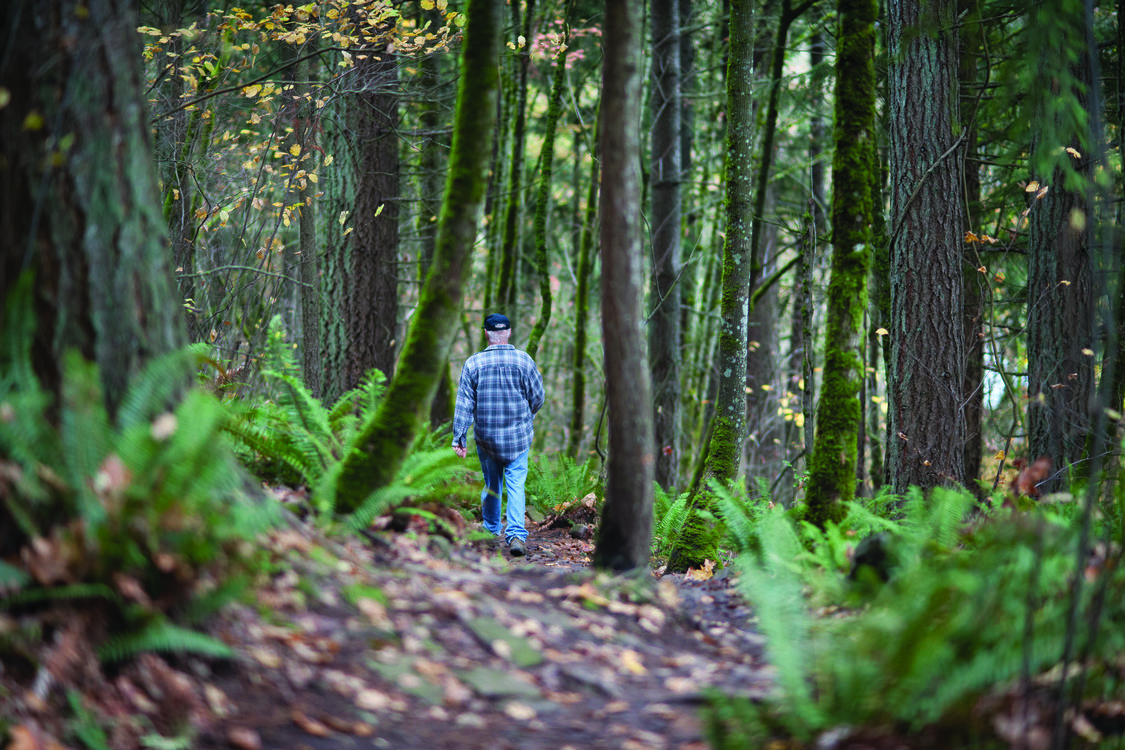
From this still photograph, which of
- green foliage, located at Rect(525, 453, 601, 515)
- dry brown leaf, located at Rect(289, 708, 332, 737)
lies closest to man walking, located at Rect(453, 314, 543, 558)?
green foliage, located at Rect(525, 453, 601, 515)

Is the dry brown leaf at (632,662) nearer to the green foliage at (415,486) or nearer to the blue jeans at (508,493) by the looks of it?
the green foliage at (415,486)

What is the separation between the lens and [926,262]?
7.35 m

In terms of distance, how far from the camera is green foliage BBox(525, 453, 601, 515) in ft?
32.1

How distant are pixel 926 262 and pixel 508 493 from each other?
4.42 meters

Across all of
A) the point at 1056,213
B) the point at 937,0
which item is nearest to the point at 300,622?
the point at 937,0

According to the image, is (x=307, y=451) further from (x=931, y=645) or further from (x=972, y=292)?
(x=972, y=292)

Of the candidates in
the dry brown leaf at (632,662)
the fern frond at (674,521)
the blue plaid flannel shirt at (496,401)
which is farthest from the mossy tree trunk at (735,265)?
the dry brown leaf at (632,662)

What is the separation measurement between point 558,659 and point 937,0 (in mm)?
5937

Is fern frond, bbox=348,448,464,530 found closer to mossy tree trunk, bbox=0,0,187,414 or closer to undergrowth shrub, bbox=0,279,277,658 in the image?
undergrowth shrub, bbox=0,279,277,658

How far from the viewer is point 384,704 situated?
10.1 ft

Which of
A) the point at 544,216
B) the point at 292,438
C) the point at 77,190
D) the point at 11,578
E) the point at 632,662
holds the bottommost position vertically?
the point at 632,662

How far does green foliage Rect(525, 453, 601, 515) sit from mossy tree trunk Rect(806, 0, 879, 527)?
4698mm

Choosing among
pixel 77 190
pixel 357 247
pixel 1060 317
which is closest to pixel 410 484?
pixel 77 190

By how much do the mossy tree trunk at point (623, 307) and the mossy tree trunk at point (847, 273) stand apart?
1362mm
